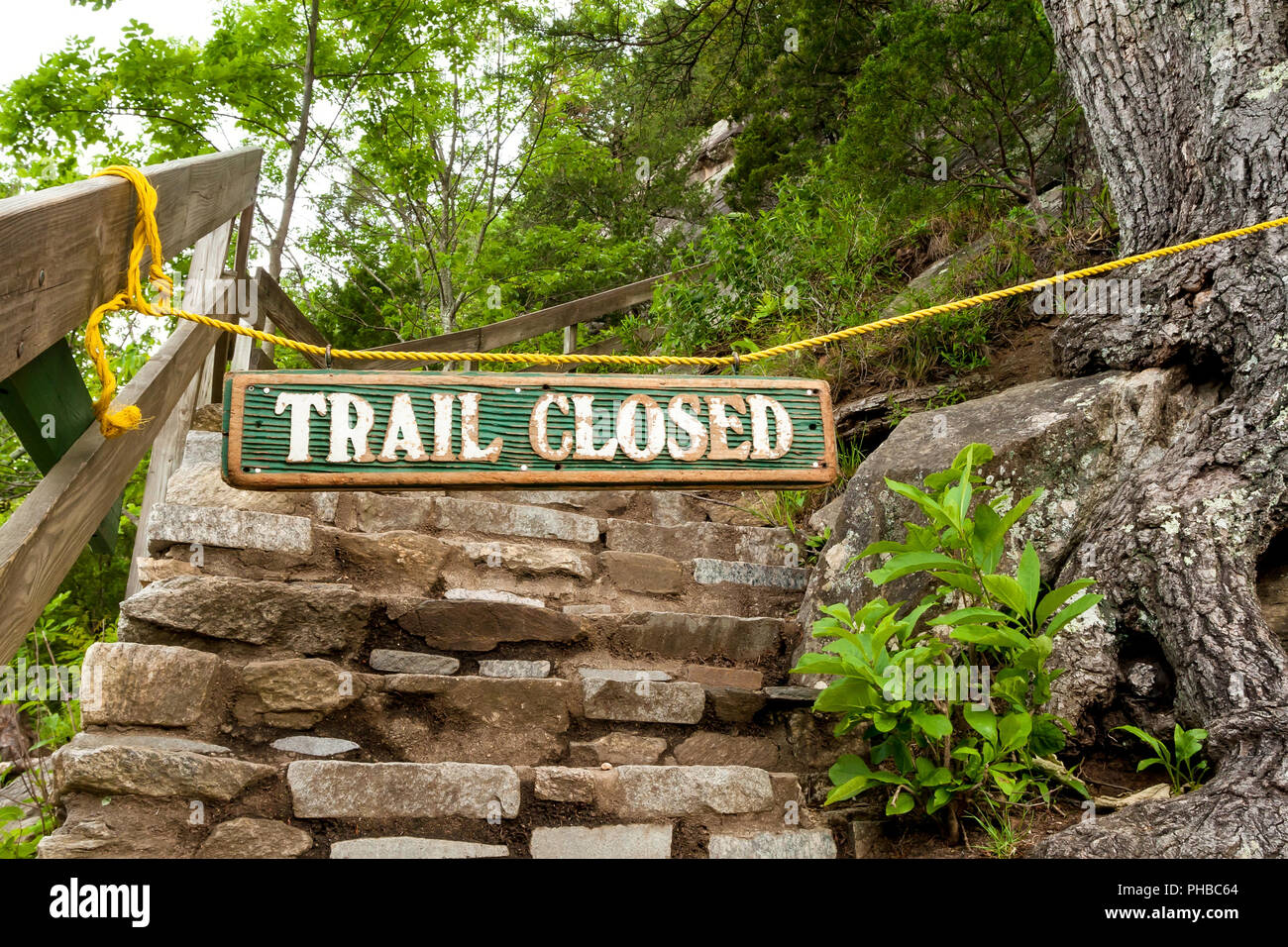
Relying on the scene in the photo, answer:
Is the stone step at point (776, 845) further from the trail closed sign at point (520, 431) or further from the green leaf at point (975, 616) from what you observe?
the trail closed sign at point (520, 431)

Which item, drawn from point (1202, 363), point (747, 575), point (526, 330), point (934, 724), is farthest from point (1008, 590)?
point (526, 330)

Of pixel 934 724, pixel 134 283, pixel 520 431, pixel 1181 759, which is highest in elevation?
pixel 134 283

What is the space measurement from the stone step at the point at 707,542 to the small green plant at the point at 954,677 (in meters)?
1.39

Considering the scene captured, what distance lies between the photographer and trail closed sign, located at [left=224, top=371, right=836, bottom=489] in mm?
1407

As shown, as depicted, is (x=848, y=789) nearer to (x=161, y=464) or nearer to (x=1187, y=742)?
(x=1187, y=742)

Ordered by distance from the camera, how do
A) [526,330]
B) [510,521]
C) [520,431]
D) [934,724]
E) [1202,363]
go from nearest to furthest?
[520,431] → [934,724] → [1202,363] → [510,521] → [526,330]

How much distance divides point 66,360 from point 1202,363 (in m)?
2.90

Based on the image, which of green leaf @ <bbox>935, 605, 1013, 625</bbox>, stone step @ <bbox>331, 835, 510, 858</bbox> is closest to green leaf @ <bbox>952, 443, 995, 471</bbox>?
green leaf @ <bbox>935, 605, 1013, 625</bbox>

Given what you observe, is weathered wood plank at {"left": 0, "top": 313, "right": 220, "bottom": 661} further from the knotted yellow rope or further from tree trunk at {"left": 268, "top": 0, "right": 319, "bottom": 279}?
tree trunk at {"left": 268, "top": 0, "right": 319, "bottom": 279}

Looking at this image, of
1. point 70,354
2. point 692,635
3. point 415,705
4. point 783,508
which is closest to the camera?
point 70,354

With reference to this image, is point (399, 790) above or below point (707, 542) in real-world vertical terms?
below

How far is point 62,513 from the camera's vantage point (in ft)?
5.43

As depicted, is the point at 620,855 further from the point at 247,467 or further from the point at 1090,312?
the point at 1090,312

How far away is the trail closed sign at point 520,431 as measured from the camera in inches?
55.4
